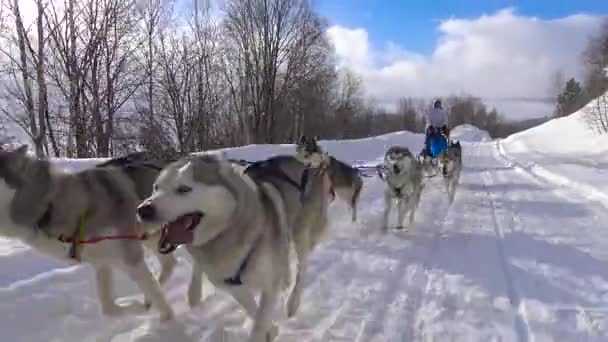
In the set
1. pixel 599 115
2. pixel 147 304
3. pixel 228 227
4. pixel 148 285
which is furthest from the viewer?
pixel 599 115

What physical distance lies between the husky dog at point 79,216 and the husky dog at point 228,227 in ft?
1.96

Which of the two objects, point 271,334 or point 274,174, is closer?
point 271,334

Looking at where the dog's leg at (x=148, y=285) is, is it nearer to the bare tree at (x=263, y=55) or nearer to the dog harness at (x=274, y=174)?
the dog harness at (x=274, y=174)

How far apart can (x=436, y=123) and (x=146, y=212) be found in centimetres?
970

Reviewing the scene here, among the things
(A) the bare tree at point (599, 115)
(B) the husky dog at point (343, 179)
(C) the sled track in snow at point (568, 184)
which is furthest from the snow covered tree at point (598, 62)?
(B) the husky dog at point (343, 179)

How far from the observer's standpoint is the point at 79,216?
9.41 feet

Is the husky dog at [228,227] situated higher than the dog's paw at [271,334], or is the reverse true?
the husky dog at [228,227]

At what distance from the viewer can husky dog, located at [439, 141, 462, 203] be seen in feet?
30.2

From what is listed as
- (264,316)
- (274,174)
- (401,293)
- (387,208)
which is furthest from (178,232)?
(387,208)

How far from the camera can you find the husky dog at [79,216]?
2725 mm

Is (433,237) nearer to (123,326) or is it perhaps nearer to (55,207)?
(123,326)

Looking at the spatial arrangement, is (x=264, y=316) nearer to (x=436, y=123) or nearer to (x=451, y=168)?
(x=451, y=168)

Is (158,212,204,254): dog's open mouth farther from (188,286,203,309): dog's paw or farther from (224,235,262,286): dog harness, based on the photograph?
(188,286,203,309): dog's paw

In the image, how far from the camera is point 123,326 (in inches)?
120
